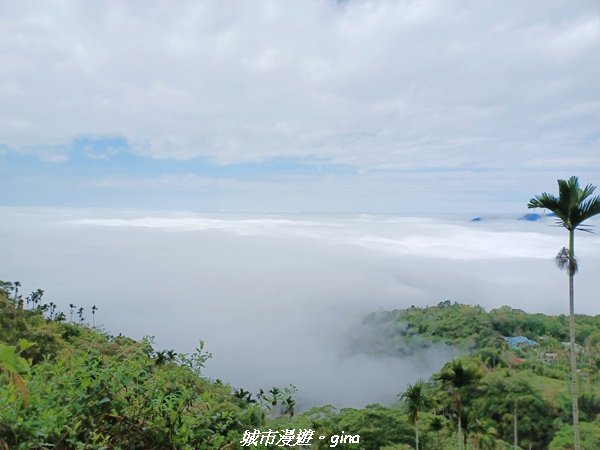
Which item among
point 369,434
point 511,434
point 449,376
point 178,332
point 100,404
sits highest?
point 100,404

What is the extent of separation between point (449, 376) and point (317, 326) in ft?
521

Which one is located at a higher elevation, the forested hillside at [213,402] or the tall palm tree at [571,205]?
the tall palm tree at [571,205]

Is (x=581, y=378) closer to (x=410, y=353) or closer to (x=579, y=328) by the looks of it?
(x=579, y=328)

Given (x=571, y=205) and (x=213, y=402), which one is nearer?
(x=213, y=402)

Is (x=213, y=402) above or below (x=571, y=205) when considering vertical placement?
below

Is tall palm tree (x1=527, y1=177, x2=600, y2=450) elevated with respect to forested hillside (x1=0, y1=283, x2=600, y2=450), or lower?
elevated

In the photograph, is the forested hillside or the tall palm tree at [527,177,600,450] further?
the tall palm tree at [527,177,600,450]

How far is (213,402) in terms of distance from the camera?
2322 millimetres

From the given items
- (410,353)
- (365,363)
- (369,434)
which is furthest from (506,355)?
(369,434)

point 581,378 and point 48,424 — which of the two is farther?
point 581,378

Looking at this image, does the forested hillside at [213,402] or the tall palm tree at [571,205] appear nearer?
the forested hillside at [213,402]

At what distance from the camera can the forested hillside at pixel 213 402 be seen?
1.87m

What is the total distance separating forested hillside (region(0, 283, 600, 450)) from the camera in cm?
187

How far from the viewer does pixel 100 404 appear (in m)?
1.96
